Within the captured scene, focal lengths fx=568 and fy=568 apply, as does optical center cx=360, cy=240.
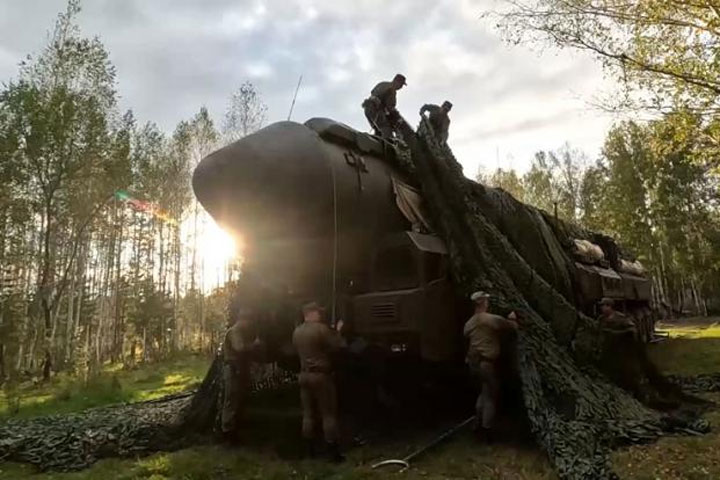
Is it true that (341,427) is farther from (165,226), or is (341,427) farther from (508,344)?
(165,226)

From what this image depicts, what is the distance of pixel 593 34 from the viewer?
1153 centimetres

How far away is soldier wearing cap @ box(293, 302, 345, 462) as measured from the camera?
639cm

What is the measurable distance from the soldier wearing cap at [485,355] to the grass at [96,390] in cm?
928

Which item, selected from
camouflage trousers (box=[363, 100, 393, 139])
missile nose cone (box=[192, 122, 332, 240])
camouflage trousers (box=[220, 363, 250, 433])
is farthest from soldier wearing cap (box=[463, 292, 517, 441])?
camouflage trousers (box=[363, 100, 393, 139])

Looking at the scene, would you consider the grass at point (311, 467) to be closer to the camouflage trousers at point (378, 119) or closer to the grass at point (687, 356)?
the camouflage trousers at point (378, 119)

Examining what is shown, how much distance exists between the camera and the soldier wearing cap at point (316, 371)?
6.39 m

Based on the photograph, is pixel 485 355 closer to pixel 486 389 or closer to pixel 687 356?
pixel 486 389

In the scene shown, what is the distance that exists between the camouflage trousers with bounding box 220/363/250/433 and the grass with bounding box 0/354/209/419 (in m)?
6.62

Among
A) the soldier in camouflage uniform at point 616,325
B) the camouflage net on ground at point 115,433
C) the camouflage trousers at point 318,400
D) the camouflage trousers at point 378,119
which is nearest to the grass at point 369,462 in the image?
the camouflage net on ground at point 115,433

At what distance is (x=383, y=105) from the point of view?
8492 mm

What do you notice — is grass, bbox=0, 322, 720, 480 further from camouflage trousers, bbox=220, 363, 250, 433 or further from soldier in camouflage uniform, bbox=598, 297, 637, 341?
soldier in camouflage uniform, bbox=598, 297, 637, 341

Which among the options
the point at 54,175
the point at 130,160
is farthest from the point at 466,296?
the point at 130,160

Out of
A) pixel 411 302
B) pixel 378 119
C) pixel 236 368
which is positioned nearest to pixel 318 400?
pixel 236 368

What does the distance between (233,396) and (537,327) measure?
12.9 feet
